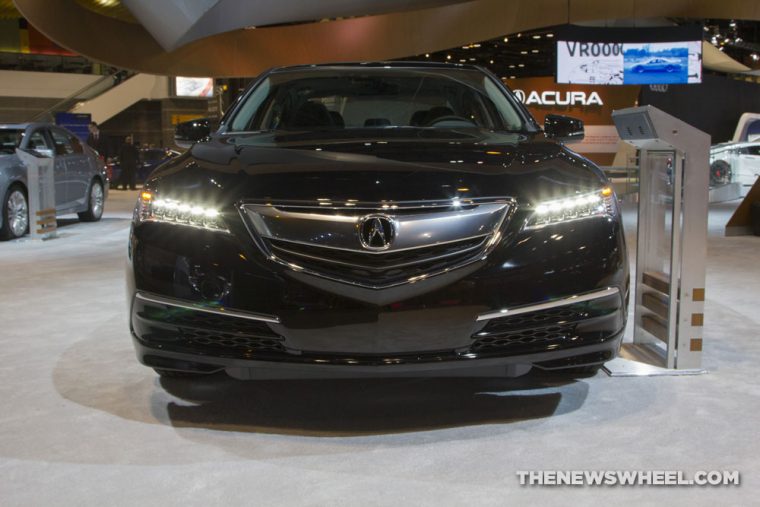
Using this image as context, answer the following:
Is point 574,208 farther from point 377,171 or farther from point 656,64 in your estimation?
point 656,64

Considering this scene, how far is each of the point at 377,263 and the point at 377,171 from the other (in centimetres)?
34

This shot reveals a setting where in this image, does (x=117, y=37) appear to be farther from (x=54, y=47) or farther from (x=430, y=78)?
(x=54, y=47)

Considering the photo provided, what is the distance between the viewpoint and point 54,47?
47.6m

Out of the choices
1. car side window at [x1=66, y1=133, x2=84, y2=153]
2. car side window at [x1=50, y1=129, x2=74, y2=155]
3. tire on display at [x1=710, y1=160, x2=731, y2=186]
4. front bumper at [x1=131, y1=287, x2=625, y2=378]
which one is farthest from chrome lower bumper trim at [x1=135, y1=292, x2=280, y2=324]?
tire on display at [x1=710, y1=160, x2=731, y2=186]

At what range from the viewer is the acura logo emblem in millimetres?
2885

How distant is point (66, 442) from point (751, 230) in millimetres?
8797

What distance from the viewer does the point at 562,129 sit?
419 centimetres

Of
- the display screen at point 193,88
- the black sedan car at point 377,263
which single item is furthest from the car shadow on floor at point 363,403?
the display screen at point 193,88

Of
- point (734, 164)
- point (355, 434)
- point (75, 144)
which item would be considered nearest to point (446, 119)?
point (355, 434)

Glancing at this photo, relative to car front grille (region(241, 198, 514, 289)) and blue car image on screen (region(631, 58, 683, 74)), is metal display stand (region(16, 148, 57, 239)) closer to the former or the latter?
car front grille (region(241, 198, 514, 289))

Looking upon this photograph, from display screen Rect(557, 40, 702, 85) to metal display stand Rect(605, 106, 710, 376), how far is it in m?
17.7

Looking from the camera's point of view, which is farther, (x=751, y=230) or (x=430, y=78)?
(x=751, y=230)

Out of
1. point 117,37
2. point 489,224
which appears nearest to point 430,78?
point 489,224

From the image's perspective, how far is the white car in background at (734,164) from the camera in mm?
16250
